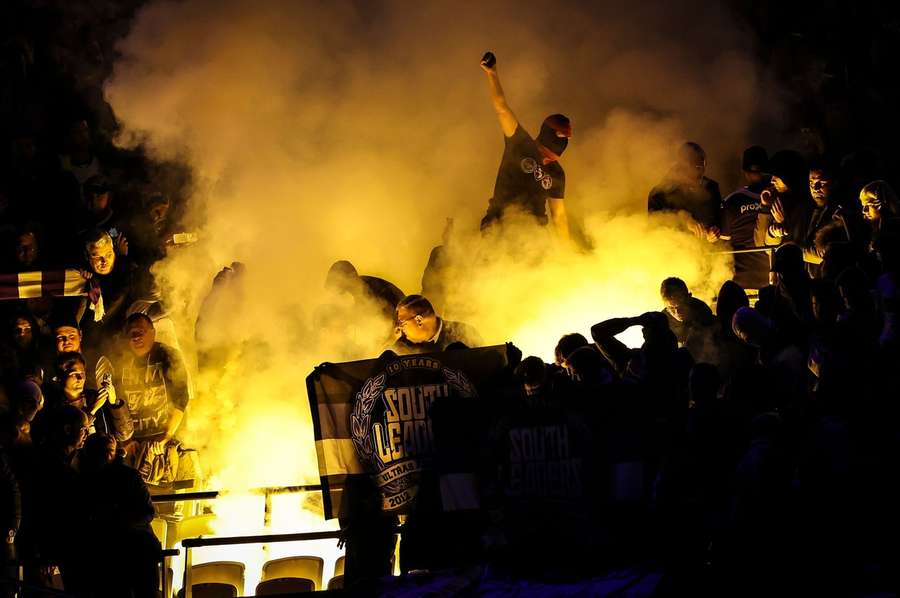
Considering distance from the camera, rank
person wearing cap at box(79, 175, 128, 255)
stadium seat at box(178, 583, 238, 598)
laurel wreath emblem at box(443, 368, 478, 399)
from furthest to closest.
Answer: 1. person wearing cap at box(79, 175, 128, 255)
2. stadium seat at box(178, 583, 238, 598)
3. laurel wreath emblem at box(443, 368, 478, 399)

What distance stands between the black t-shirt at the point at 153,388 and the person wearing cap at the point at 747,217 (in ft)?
12.8

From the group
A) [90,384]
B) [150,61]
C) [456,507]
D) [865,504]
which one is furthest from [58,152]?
[865,504]

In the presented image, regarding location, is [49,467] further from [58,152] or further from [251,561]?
[58,152]

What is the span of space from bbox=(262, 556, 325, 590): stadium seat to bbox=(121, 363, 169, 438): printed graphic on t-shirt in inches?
63.2

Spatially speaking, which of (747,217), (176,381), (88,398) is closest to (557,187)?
(747,217)

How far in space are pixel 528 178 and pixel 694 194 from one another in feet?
4.34

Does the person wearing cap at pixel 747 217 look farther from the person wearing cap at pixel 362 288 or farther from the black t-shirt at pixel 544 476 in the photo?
the black t-shirt at pixel 544 476

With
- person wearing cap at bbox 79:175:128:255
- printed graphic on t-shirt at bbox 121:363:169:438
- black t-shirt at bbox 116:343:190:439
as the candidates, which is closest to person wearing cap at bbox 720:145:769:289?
black t-shirt at bbox 116:343:190:439

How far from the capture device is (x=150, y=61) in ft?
34.1

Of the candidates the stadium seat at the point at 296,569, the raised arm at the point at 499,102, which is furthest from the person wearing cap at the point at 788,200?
the stadium seat at the point at 296,569

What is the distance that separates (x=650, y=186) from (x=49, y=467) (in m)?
5.78

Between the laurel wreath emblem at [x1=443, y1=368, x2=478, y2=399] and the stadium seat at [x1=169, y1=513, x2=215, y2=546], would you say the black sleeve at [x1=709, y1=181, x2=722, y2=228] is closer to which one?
the laurel wreath emblem at [x1=443, y1=368, x2=478, y2=399]

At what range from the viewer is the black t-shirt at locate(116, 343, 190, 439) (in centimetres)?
780

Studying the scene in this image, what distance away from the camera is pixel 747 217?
7941mm
